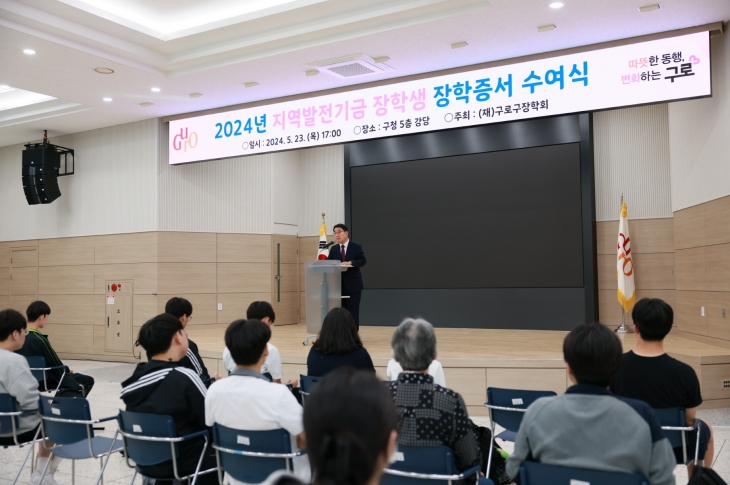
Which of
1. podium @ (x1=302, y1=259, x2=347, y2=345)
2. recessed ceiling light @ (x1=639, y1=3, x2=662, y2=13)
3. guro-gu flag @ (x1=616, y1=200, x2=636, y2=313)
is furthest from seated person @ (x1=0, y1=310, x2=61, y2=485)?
guro-gu flag @ (x1=616, y1=200, x2=636, y2=313)

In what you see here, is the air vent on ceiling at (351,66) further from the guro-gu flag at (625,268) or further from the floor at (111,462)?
the guro-gu flag at (625,268)

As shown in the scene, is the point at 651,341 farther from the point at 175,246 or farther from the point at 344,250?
the point at 175,246

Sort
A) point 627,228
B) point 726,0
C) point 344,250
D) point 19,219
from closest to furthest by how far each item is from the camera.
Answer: point 726,0 → point 344,250 → point 627,228 → point 19,219

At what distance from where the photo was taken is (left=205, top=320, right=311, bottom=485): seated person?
Answer: 246cm

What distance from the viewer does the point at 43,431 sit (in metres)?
3.48

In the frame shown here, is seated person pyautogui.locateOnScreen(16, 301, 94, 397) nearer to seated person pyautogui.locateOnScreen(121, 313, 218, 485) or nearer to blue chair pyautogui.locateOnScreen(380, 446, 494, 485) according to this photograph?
seated person pyautogui.locateOnScreen(121, 313, 218, 485)

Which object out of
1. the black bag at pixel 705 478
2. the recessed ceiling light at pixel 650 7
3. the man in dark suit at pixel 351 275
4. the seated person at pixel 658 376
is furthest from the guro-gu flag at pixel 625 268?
the black bag at pixel 705 478

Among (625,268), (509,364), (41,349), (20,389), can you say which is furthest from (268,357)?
(625,268)

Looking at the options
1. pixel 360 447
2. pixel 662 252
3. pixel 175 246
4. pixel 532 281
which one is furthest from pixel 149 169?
pixel 360 447

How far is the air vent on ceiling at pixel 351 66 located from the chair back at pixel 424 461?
17.5 ft

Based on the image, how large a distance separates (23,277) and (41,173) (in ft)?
7.15

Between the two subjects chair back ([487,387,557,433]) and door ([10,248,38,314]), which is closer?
chair back ([487,387,557,433])

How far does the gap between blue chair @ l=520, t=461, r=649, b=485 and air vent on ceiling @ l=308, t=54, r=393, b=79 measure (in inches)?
221

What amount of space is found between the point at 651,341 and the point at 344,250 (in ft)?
15.0
